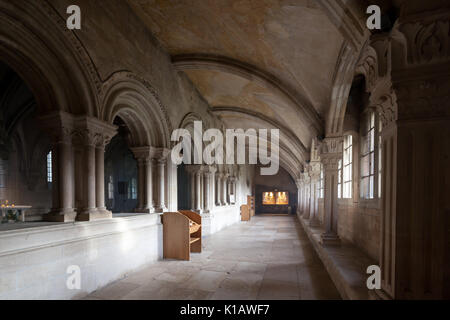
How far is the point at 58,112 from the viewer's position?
3.32 m

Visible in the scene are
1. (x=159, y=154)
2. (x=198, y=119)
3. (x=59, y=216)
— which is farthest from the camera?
(x=198, y=119)

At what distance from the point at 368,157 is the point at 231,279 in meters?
3.43

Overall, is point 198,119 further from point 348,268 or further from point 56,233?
point 348,268

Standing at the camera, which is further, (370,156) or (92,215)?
(370,156)

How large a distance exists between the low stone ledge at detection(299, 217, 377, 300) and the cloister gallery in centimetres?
3

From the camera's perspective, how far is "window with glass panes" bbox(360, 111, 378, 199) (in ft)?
14.9

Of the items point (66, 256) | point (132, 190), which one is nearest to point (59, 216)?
point (66, 256)

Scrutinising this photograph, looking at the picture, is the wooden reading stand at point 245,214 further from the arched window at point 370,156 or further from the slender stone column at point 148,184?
the arched window at point 370,156

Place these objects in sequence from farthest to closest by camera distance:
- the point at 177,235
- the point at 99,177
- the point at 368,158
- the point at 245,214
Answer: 1. the point at 245,214
2. the point at 177,235
3. the point at 368,158
4. the point at 99,177

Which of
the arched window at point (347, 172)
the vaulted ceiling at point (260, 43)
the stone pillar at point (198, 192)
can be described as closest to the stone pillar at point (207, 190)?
the stone pillar at point (198, 192)

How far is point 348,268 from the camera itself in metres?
3.44

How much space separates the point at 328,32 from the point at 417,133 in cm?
232

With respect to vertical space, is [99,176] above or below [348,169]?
below

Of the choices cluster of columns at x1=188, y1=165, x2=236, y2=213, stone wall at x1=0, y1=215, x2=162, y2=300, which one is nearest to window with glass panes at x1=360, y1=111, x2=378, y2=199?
stone wall at x1=0, y1=215, x2=162, y2=300
